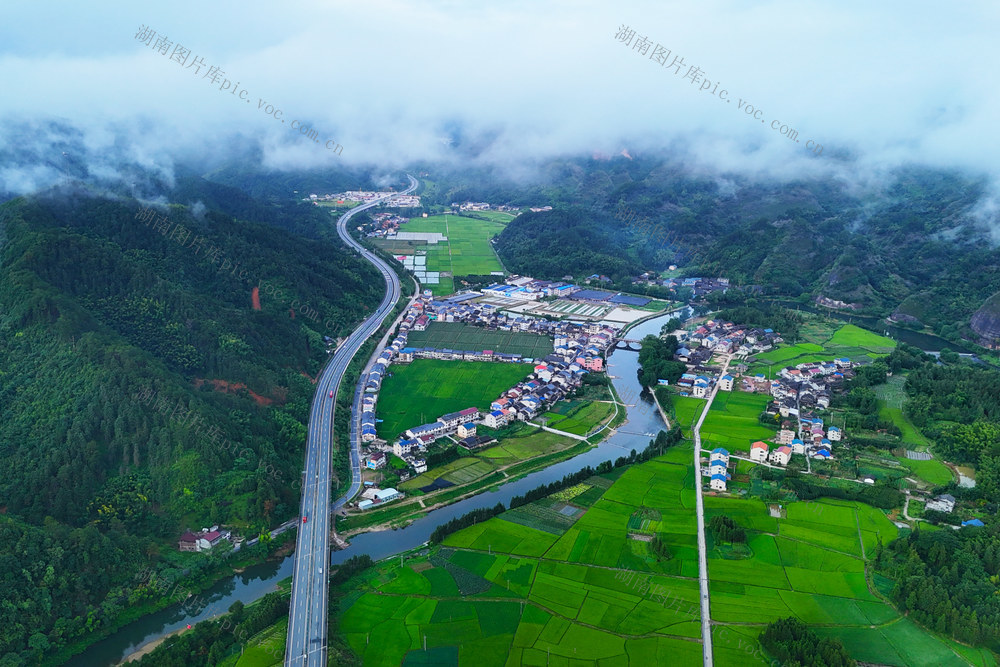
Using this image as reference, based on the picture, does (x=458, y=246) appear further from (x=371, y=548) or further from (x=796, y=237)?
(x=371, y=548)

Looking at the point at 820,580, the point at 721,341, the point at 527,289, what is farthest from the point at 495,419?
the point at 527,289

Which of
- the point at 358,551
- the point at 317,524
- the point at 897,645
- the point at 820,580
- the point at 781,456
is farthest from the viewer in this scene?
the point at 781,456

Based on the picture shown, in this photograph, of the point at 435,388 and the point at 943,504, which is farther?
the point at 435,388

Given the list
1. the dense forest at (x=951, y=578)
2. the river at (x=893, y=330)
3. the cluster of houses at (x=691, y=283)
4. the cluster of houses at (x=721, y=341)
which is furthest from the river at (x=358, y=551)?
the cluster of houses at (x=691, y=283)

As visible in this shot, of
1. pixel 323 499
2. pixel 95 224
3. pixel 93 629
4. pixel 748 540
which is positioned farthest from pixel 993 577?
pixel 95 224

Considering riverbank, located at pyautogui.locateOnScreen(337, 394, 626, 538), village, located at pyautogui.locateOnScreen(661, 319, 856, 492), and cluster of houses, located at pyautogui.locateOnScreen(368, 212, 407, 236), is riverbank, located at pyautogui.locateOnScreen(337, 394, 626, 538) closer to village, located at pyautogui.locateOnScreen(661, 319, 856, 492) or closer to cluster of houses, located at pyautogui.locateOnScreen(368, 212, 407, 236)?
village, located at pyautogui.locateOnScreen(661, 319, 856, 492)

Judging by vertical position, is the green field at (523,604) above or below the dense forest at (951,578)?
below

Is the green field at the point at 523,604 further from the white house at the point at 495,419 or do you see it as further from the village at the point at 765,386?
the white house at the point at 495,419
